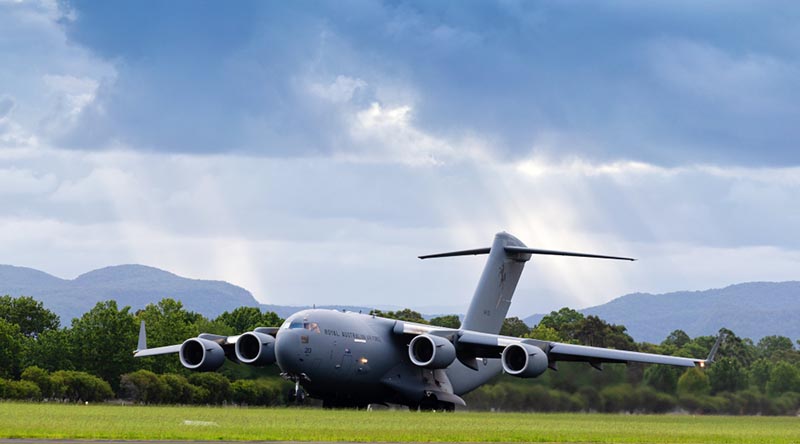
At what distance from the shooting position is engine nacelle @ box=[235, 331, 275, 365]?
5556 cm

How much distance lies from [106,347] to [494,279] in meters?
22.8

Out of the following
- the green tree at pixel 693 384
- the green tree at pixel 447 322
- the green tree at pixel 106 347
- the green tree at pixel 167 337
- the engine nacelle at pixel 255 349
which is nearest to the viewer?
the engine nacelle at pixel 255 349

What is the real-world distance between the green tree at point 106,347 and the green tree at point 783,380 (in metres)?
33.8

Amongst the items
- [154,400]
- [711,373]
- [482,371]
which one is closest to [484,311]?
[482,371]

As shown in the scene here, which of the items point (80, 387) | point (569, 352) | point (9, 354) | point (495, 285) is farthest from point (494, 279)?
point (9, 354)

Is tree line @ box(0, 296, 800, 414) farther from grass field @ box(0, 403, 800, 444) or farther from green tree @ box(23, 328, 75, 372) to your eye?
grass field @ box(0, 403, 800, 444)

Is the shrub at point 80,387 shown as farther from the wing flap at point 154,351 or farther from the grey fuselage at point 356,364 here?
the grey fuselage at point 356,364

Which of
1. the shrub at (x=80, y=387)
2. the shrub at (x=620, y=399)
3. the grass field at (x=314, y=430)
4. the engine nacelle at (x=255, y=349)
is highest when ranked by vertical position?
the engine nacelle at (x=255, y=349)

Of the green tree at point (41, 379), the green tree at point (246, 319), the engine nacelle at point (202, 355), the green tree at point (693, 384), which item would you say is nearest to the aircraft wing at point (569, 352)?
the green tree at point (693, 384)

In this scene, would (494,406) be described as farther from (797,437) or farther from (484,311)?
(797,437)

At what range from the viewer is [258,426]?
115 feet

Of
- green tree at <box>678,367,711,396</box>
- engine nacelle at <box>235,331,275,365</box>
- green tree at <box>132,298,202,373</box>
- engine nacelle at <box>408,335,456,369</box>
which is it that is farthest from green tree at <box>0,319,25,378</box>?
green tree at <box>678,367,711,396</box>

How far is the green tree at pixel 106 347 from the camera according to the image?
238 feet

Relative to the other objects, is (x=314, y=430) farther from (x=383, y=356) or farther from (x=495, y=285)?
(x=495, y=285)
